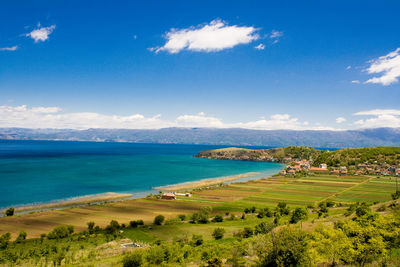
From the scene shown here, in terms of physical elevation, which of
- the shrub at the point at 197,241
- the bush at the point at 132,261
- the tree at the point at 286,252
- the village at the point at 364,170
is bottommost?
the village at the point at 364,170

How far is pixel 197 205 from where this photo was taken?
70.1 m

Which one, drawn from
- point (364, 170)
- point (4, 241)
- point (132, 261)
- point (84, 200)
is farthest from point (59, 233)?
point (364, 170)

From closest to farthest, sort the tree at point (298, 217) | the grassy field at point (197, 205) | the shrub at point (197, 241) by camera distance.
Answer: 1. the shrub at point (197, 241)
2. the grassy field at point (197, 205)
3. the tree at point (298, 217)

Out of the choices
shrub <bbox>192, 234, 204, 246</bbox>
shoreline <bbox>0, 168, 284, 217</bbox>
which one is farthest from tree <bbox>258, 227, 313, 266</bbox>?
shoreline <bbox>0, 168, 284, 217</bbox>

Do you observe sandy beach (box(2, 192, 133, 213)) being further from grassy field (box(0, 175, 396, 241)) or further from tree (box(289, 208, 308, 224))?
tree (box(289, 208, 308, 224))

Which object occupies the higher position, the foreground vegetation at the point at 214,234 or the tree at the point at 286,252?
the tree at the point at 286,252

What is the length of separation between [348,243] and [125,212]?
166ft

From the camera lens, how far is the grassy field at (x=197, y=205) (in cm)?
4894

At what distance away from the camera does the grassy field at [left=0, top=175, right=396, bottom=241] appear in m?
48.9

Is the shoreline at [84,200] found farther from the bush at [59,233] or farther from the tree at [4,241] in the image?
the bush at [59,233]

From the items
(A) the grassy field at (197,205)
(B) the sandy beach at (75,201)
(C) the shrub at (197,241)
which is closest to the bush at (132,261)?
(C) the shrub at (197,241)

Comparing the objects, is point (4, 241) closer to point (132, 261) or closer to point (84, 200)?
point (132, 261)

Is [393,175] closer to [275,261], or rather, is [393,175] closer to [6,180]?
[275,261]

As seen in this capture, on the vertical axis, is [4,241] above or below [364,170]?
above
